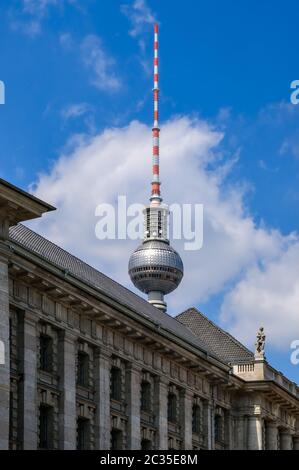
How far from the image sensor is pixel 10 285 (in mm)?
66688

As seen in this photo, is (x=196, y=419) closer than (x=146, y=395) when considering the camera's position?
No

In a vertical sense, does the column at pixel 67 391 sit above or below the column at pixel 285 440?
below

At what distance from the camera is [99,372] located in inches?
2977

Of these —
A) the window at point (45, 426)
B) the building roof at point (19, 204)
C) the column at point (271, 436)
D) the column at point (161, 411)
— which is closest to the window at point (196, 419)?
the column at point (161, 411)

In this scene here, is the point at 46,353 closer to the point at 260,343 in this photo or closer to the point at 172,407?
the point at 172,407

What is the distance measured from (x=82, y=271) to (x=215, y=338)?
85.6ft

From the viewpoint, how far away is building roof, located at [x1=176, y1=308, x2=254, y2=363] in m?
104

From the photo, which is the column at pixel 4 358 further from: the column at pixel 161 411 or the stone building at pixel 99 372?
the column at pixel 161 411

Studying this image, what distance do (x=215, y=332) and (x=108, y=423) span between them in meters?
34.1

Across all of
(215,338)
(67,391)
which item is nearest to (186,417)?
(67,391)

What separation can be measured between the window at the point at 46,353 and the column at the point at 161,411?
14.4 m

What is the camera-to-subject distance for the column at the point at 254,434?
97.9m

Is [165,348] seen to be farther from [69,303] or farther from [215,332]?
[215,332]
